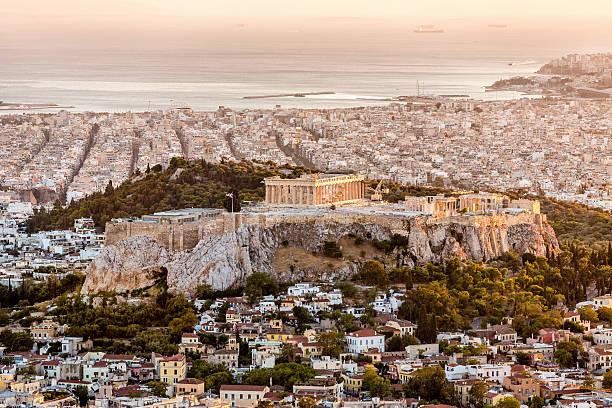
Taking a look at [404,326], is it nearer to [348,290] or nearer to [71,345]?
[348,290]

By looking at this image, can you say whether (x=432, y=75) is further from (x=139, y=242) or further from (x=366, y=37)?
(x=139, y=242)

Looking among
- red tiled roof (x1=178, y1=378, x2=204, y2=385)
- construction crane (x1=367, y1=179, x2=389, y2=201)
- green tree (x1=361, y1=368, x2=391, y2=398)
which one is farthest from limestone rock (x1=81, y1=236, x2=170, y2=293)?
green tree (x1=361, y1=368, x2=391, y2=398)

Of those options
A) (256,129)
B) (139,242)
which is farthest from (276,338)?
(256,129)

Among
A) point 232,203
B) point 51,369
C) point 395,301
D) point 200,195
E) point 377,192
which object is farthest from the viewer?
point 200,195

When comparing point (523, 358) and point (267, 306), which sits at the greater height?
point (267, 306)

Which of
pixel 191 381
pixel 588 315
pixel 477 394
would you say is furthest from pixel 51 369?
pixel 588 315

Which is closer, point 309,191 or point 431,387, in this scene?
point 431,387

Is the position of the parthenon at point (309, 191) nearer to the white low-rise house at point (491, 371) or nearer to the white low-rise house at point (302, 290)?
the white low-rise house at point (302, 290)
